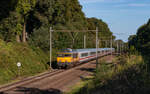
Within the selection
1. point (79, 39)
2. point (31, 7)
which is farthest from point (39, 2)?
point (79, 39)

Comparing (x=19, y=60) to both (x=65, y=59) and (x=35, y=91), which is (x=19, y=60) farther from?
(x=35, y=91)

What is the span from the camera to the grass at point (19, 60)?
29.9 m

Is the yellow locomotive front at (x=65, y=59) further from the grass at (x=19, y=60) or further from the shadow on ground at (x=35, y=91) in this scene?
the shadow on ground at (x=35, y=91)

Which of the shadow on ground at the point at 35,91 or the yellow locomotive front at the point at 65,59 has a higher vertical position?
the yellow locomotive front at the point at 65,59

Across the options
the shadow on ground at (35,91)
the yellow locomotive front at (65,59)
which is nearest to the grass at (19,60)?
the yellow locomotive front at (65,59)

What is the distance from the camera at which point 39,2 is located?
160 feet

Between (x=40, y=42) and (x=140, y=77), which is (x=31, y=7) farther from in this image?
(x=140, y=77)

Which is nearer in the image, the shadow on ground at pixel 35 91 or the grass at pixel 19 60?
the shadow on ground at pixel 35 91

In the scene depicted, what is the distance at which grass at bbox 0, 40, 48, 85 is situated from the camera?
2987 cm

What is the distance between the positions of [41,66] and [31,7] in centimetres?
1604

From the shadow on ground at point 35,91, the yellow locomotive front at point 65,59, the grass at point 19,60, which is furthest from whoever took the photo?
the yellow locomotive front at point 65,59

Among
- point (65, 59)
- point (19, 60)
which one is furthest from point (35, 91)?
point (65, 59)

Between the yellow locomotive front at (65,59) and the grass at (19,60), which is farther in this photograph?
the yellow locomotive front at (65,59)

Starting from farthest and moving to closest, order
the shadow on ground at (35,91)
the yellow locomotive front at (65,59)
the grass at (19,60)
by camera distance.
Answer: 1. the yellow locomotive front at (65,59)
2. the grass at (19,60)
3. the shadow on ground at (35,91)
